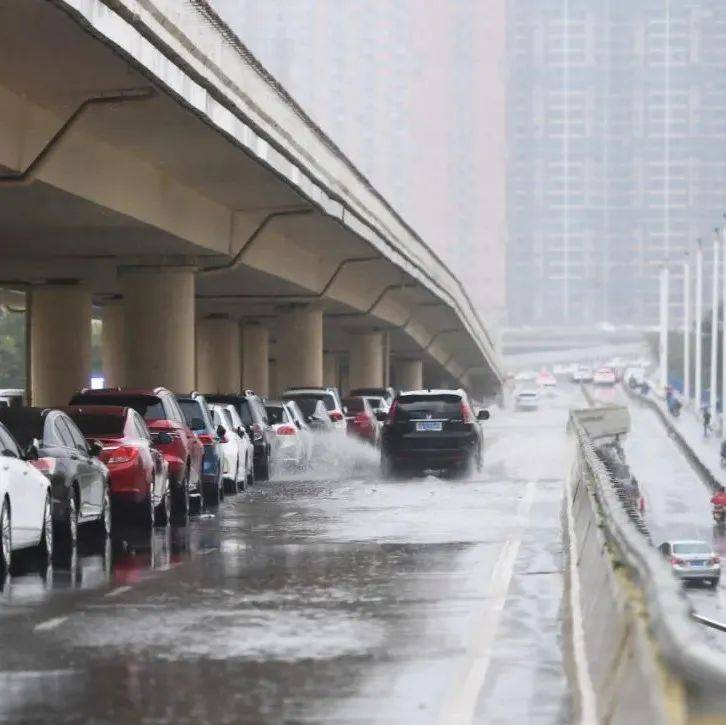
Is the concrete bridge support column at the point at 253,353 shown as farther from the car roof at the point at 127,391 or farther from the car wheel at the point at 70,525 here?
the car wheel at the point at 70,525

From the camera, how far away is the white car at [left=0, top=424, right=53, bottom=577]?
17344 millimetres

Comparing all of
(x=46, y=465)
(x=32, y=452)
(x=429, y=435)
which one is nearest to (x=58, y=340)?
(x=429, y=435)

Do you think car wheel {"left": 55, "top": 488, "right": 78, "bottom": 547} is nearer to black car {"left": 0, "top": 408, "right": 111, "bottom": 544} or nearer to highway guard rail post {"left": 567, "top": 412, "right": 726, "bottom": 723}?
black car {"left": 0, "top": 408, "right": 111, "bottom": 544}

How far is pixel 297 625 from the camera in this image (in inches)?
536

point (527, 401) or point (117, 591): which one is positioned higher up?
point (117, 591)

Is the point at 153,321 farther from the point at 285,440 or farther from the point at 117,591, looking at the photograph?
the point at 117,591

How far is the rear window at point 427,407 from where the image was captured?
38.3 metres

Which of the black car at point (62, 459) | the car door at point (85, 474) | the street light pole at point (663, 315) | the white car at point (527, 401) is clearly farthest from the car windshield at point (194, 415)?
the street light pole at point (663, 315)

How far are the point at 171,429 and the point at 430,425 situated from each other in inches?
495

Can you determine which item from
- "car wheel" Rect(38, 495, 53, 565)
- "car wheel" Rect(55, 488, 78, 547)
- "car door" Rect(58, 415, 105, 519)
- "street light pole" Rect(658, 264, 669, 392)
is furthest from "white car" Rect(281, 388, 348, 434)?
"street light pole" Rect(658, 264, 669, 392)

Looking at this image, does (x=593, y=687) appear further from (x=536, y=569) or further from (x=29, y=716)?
(x=536, y=569)

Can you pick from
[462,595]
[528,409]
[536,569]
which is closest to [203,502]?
[536,569]

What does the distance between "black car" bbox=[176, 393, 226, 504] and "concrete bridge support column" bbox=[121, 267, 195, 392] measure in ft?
38.5

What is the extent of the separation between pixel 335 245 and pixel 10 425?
30.6 metres
